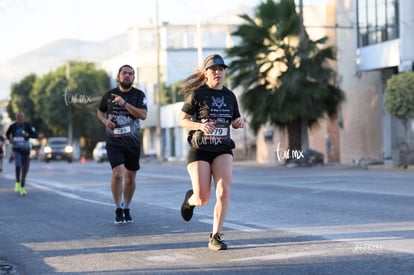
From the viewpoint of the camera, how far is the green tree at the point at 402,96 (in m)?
30.3

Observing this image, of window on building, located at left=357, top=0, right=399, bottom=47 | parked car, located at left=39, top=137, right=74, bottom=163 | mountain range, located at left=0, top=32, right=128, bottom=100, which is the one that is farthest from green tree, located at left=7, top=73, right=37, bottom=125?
window on building, located at left=357, top=0, right=399, bottom=47

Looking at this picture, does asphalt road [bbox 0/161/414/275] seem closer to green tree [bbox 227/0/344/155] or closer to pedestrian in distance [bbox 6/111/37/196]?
pedestrian in distance [bbox 6/111/37/196]

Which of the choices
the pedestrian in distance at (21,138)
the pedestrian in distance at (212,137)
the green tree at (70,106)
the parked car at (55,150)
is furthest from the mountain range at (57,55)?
the pedestrian in distance at (212,137)

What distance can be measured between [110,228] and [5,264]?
2636 mm

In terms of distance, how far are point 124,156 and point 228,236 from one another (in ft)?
7.83

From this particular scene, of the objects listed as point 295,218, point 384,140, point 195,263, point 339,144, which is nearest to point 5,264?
point 195,263

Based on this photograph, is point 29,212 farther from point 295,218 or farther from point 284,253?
point 284,253

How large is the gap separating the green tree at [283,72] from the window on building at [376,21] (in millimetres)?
1731

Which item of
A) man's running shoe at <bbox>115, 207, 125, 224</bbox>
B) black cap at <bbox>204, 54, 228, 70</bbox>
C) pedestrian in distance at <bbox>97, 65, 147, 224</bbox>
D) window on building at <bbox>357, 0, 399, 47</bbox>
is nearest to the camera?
black cap at <bbox>204, 54, 228, 70</bbox>

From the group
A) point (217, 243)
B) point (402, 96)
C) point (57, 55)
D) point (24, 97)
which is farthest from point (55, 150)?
point (217, 243)

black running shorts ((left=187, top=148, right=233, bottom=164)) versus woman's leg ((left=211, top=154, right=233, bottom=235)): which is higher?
black running shorts ((left=187, top=148, right=233, bottom=164))

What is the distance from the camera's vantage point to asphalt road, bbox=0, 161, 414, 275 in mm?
7504

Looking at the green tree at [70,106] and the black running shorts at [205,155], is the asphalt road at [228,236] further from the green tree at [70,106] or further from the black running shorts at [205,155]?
the green tree at [70,106]

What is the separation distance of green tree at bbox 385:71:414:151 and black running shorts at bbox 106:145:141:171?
20.9 metres
